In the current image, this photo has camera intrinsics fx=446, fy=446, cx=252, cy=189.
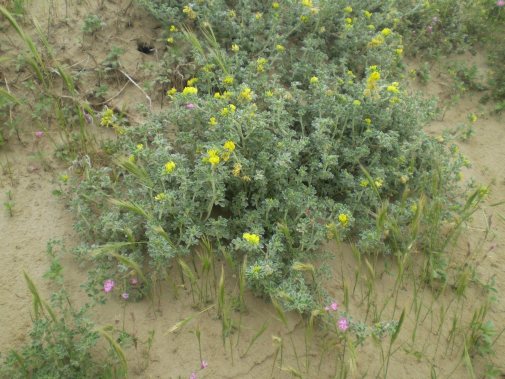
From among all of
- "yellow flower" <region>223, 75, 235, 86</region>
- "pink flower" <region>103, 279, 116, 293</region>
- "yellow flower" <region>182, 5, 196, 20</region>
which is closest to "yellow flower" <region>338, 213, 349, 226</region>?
"yellow flower" <region>223, 75, 235, 86</region>

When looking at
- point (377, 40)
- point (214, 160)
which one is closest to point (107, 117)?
point (214, 160)

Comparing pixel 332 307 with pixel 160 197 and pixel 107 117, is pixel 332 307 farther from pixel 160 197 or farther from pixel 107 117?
pixel 107 117

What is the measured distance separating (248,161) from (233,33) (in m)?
1.76

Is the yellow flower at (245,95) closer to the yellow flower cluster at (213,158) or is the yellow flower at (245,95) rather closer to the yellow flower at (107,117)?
the yellow flower cluster at (213,158)

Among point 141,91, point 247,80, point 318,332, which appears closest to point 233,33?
point 247,80

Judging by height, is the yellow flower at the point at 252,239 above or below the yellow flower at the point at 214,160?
below

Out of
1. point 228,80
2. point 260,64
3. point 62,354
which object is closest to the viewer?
point 62,354

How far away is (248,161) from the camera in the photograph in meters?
2.82

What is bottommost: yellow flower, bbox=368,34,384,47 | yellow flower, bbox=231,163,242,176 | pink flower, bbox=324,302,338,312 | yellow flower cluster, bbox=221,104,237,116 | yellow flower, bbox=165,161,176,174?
pink flower, bbox=324,302,338,312

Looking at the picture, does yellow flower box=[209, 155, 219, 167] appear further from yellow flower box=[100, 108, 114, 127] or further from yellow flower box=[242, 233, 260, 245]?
yellow flower box=[100, 108, 114, 127]

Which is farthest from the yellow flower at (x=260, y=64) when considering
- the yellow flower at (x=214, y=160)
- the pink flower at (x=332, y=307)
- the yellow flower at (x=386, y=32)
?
the pink flower at (x=332, y=307)

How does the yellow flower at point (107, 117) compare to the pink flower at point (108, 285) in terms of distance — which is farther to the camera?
the yellow flower at point (107, 117)

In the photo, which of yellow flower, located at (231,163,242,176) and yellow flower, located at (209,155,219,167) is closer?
yellow flower, located at (209,155,219,167)

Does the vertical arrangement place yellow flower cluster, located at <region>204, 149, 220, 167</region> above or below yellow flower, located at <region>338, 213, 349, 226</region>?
above
